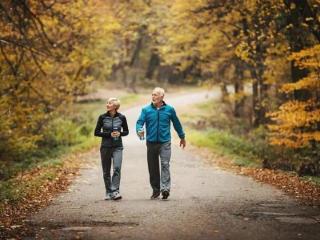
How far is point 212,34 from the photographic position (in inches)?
1209

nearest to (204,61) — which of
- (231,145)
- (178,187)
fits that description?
(231,145)

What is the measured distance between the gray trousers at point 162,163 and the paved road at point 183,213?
37 cm

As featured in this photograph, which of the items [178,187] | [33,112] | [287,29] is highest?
[287,29]

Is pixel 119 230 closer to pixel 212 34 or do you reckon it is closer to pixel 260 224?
pixel 260 224

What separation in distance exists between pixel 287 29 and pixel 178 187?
7.17 meters

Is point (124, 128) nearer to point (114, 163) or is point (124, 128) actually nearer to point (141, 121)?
point (141, 121)

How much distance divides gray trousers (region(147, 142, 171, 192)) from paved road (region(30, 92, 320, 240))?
1.23 ft

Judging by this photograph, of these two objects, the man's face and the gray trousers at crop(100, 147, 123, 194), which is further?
the gray trousers at crop(100, 147, 123, 194)

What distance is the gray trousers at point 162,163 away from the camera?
1113cm

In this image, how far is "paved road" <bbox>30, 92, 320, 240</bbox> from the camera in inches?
312

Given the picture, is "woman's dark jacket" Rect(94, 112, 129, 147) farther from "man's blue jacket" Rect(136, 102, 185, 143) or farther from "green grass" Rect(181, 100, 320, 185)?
"green grass" Rect(181, 100, 320, 185)

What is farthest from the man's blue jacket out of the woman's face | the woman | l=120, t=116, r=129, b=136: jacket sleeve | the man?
the woman's face

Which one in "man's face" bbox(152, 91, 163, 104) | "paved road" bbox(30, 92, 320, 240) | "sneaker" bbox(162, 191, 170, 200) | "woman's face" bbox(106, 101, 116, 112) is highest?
"man's face" bbox(152, 91, 163, 104)

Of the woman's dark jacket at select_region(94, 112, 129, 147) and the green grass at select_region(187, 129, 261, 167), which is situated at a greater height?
the woman's dark jacket at select_region(94, 112, 129, 147)
